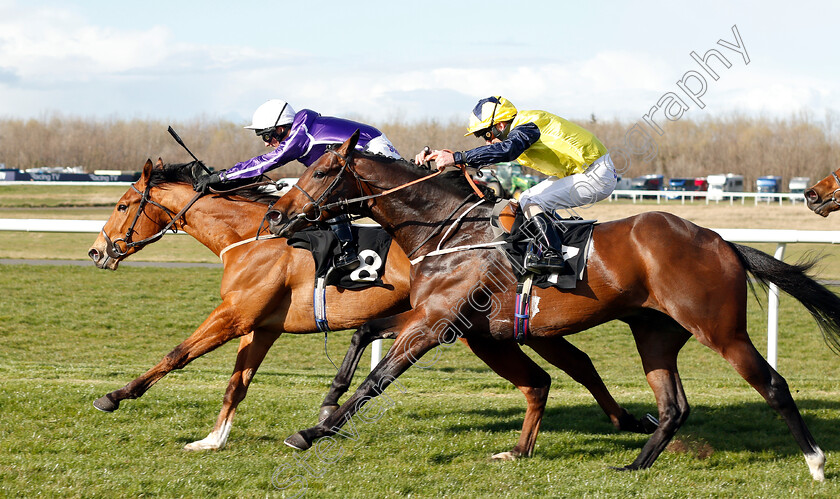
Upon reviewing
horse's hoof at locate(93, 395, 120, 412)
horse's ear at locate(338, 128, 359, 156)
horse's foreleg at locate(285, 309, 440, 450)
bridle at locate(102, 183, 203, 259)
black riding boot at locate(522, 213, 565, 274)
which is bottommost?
horse's hoof at locate(93, 395, 120, 412)

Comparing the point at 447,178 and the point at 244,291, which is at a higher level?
the point at 447,178

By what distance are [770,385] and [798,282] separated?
669 millimetres

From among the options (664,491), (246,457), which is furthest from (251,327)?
(664,491)

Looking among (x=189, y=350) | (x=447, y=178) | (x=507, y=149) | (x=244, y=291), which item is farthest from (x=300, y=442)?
(x=507, y=149)

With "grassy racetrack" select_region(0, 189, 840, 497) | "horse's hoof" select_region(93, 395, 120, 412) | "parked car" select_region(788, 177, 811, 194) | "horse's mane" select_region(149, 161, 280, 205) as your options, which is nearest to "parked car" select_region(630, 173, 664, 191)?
→ "parked car" select_region(788, 177, 811, 194)

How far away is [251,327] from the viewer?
4934 millimetres

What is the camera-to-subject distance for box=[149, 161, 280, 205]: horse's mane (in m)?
5.48

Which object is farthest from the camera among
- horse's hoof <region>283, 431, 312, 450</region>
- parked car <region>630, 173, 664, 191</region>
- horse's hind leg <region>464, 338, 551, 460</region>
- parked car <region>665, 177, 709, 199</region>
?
parked car <region>665, 177, 709, 199</region>

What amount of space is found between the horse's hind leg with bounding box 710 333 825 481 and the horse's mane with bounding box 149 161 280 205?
9.60 ft

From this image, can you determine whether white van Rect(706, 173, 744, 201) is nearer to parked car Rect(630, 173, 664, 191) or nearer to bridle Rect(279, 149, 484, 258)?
parked car Rect(630, 173, 664, 191)

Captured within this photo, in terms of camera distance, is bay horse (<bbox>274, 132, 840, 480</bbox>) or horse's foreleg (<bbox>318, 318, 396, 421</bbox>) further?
horse's foreleg (<bbox>318, 318, 396, 421</bbox>)

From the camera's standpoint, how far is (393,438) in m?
4.92

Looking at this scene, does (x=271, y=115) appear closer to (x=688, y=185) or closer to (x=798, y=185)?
(x=798, y=185)

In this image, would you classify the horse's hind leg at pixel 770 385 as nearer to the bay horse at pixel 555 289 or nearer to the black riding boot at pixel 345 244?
the bay horse at pixel 555 289
